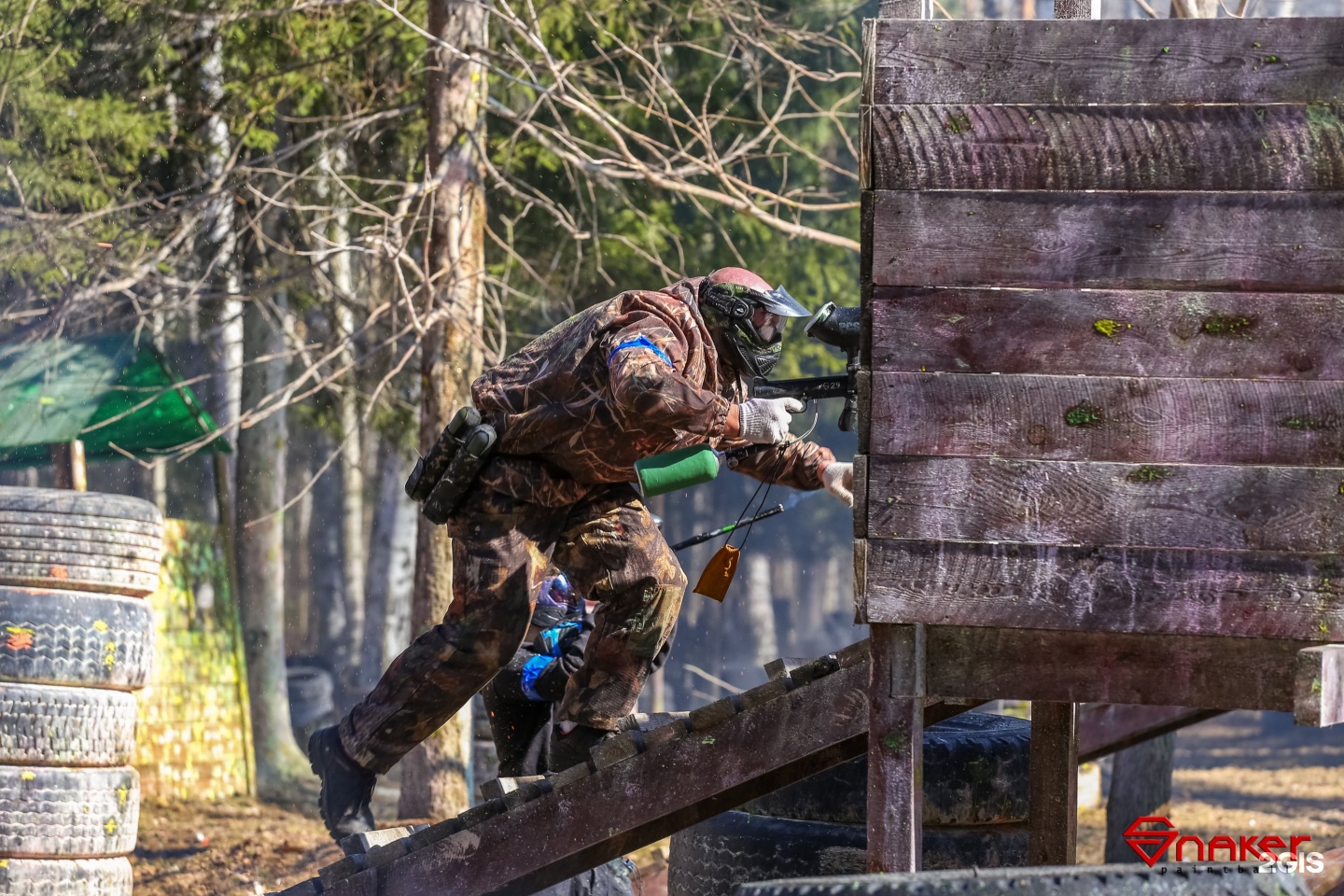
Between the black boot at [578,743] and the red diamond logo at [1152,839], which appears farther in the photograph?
the black boot at [578,743]

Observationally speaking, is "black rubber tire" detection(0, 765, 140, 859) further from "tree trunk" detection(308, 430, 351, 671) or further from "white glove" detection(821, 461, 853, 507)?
"tree trunk" detection(308, 430, 351, 671)

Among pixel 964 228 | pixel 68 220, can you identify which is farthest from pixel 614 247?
pixel 964 228

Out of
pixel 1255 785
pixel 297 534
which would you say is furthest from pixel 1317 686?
pixel 297 534

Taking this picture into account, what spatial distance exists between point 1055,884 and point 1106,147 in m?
1.51

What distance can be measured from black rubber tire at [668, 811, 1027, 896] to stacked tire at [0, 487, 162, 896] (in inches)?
107

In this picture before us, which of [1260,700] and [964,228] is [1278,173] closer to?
[964,228]

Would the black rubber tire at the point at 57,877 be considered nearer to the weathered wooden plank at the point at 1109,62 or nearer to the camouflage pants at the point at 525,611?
the camouflage pants at the point at 525,611

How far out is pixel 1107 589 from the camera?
290 centimetres

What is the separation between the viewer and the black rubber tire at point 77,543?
6.09m

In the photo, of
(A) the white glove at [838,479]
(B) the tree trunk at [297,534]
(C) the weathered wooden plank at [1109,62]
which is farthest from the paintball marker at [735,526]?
(B) the tree trunk at [297,534]

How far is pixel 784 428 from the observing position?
4664mm

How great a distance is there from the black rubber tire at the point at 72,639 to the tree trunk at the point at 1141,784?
5.66 m

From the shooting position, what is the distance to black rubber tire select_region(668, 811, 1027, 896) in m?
4.65

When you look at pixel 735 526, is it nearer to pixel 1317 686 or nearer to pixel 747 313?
pixel 747 313
